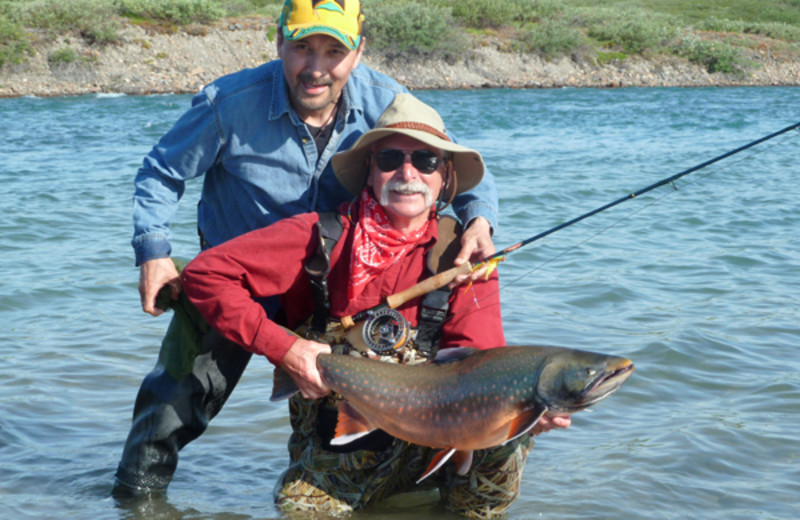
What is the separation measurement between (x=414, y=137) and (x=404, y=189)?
21cm

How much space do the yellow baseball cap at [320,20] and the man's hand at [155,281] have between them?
1.10m

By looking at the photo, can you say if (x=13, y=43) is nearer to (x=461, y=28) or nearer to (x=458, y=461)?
(x=461, y=28)

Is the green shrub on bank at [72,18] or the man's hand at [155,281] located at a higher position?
the man's hand at [155,281]

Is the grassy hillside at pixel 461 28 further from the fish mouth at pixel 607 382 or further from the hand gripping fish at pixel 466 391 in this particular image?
the fish mouth at pixel 607 382

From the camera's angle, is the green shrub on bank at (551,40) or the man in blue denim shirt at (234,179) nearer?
the man in blue denim shirt at (234,179)

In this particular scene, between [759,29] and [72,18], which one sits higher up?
[72,18]

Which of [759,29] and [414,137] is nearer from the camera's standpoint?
[414,137]

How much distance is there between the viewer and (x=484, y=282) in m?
3.58

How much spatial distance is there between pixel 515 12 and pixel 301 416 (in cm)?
5966

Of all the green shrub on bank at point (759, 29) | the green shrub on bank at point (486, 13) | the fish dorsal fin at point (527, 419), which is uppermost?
the fish dorsal fin at point (527, 419)

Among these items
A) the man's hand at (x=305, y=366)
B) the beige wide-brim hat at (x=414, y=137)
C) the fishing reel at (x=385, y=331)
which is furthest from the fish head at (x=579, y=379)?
the beige wide-brim hat at (x=414, y=137)

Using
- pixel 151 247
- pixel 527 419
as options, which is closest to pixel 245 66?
pixel 151 247

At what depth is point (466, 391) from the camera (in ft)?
10.3

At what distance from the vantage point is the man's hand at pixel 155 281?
3750mm
